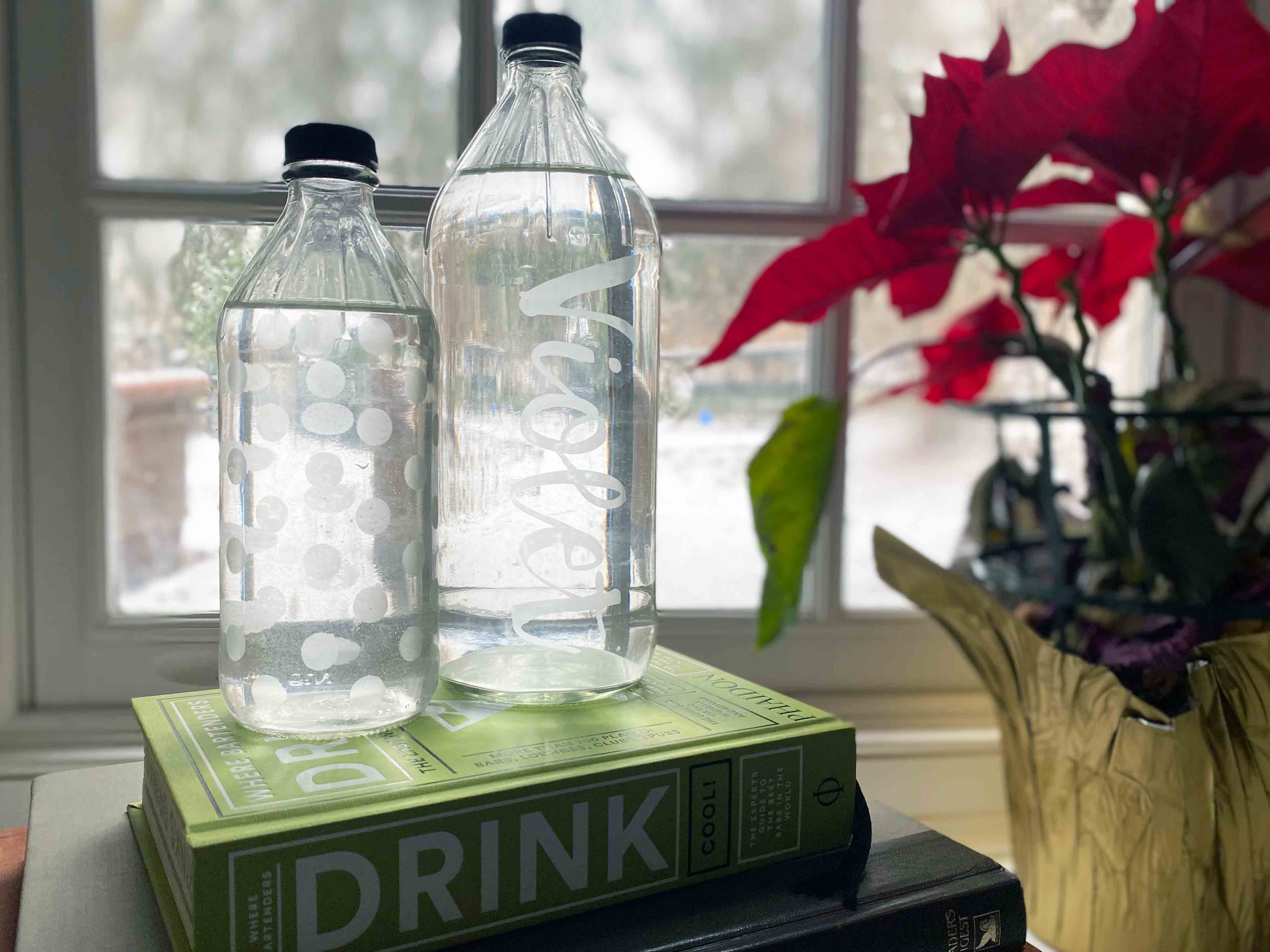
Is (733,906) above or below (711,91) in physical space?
below

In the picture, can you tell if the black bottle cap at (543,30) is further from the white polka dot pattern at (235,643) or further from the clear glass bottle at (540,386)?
the white polka dot pattern at (235,643)

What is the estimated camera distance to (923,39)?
1.05m

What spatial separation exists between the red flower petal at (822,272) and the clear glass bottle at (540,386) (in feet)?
0.69

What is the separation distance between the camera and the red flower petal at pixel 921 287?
90cm

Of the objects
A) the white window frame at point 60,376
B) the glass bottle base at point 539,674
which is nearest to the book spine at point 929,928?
the glass bottle base at point 539,674

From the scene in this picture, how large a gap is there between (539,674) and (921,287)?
0.54 meters

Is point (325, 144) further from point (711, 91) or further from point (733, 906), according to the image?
point (711, 91)

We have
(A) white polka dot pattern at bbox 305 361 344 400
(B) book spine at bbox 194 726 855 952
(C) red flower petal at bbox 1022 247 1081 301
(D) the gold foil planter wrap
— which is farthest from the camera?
(C) red flower petal at bbox 1022 247 1081 301

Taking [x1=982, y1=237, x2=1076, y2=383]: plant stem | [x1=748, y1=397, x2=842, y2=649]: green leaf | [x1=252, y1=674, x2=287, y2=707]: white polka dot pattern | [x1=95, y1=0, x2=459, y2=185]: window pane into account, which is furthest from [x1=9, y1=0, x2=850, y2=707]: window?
[x1=252, y1=674, x2=287, y2=707]: white polka dot pattern

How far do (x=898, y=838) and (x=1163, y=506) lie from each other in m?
0.34

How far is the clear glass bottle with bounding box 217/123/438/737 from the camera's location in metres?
0.48

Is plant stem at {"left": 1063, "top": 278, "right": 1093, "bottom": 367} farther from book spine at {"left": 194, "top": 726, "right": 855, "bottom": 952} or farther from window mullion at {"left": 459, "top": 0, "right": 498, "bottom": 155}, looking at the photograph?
window mullion at {"left": 459, "top": 0, "right": 498, "bottom": 155}

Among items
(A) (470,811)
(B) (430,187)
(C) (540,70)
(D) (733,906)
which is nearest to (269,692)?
(A) (470,811)

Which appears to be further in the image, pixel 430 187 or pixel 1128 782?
pixel 430 187
